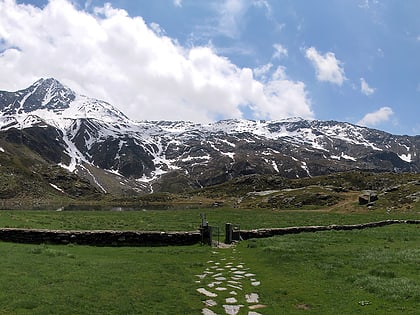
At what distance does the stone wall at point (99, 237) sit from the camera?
33781 mm

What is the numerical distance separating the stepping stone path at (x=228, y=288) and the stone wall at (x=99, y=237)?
350 inches

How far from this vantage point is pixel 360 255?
87.8 ft

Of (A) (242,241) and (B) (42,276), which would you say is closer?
(B) (42,276)

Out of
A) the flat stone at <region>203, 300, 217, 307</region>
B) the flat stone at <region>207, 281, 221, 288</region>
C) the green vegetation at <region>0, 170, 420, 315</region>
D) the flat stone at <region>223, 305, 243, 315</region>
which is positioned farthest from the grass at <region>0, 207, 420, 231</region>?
the flat stone at <region>223, 305, 243, 315</region>

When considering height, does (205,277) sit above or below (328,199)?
below

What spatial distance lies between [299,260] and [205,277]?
23.2ft

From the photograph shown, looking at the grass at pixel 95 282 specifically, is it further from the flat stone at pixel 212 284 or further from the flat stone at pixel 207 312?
the flat stone at pixel 212 284

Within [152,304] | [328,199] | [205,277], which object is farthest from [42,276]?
[328,199]

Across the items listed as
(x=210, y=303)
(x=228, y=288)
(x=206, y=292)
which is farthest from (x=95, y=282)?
(x=228, y=288)

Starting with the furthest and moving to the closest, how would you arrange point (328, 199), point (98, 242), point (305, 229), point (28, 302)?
1. point (328, 199)
2. point (305, 229)
3. point (98, 242)
4. point (28, 302)

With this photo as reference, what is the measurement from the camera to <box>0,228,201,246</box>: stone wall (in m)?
33.8

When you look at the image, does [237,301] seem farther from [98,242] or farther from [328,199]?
[328,199]

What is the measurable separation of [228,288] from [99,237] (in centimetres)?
1826

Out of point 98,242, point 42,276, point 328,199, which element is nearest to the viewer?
point 42,276
